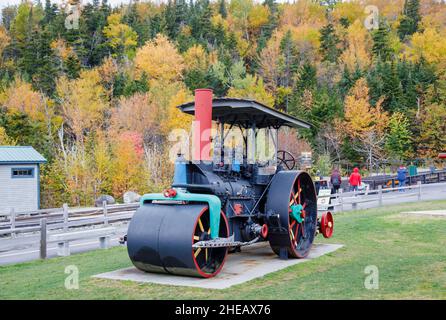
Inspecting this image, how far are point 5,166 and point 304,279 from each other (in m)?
21.8

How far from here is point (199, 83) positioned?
6400 centimetres

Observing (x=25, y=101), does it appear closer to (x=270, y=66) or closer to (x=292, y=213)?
(x=270, y=66)

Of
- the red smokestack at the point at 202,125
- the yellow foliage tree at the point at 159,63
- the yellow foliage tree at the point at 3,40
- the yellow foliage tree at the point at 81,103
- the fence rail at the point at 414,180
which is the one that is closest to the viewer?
the red smokestack at the point at 202,125

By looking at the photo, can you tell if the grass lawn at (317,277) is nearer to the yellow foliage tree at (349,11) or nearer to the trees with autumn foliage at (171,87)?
the trees with autumn foliage at (171,87)

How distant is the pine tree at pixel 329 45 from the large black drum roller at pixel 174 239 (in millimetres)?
76582

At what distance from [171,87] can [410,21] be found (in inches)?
2215

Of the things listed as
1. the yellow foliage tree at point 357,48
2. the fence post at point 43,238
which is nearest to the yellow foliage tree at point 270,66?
the yellow foliage tree at point 357,48

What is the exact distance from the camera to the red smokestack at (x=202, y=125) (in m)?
10.4

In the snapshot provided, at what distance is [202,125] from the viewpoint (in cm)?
1045

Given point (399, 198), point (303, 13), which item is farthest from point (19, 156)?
point (303, 13)

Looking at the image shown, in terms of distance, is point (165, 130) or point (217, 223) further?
Result: point (165, 130)

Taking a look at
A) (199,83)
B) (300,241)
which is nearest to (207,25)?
(199,83)

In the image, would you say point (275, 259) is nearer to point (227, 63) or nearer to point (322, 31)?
point (227, 63)

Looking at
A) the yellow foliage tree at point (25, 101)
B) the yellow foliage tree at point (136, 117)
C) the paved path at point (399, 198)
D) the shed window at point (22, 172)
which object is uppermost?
the yellow foliage tree at point (25, 101)
